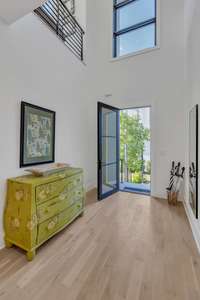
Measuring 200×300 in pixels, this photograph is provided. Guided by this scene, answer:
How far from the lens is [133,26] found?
4.44 m

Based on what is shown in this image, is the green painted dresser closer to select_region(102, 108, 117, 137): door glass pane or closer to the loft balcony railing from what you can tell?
select_region(102, 108, 117, 137): door glass pane

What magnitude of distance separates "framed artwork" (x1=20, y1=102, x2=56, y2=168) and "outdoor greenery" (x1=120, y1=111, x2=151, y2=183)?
3530mm

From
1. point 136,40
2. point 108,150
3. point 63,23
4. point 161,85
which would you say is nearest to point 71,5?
point 63,23

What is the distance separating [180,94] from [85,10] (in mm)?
3311

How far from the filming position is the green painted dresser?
185 centimetres

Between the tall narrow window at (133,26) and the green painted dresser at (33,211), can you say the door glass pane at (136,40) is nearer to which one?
the tall narrow window at (133,26)

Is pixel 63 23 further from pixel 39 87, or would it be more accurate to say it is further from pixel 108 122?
pixel 108 122

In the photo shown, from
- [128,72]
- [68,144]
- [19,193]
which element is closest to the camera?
[19,193]

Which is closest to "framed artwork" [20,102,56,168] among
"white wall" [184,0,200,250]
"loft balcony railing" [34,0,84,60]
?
"loft balcony railing" [34,0,84,60]

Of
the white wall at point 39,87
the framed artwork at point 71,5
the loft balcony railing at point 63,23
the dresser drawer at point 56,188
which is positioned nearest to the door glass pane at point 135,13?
the framed artwork at point 71,5

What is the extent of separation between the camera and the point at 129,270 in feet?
5.49

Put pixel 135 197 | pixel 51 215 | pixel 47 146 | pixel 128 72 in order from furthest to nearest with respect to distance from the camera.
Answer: pixel 128 72
pixel 135 197
pixel 47 146
pixel 51 215

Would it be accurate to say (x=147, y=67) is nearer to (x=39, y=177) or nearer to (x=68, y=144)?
(x=68, y=144)

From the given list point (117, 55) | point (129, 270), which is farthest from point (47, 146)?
point (117, 55)
